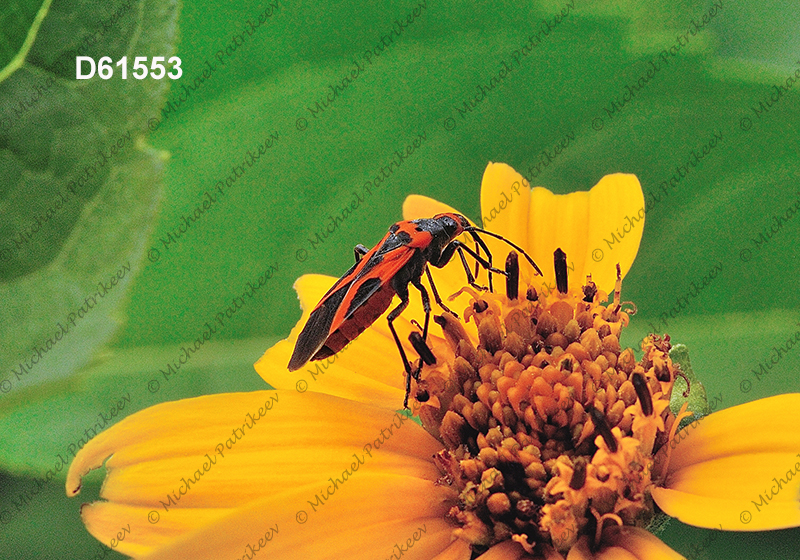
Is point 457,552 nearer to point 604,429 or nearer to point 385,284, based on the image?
point 604,429

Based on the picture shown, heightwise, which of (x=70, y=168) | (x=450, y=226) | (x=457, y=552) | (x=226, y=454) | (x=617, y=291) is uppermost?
(x=70, y=168)

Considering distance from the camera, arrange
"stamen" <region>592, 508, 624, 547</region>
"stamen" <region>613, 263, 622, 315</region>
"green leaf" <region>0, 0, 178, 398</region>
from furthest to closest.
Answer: "stamen" <region>613, 263, 622, 315</region>
"stamen" <region>592, 508, 624, 547</region>
"green leaf" <region>0, 0, 178, 398</region>

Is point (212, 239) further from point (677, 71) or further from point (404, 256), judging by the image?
point (677, 71)

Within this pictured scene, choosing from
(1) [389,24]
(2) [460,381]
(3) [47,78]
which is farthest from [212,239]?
(3) [47,78]

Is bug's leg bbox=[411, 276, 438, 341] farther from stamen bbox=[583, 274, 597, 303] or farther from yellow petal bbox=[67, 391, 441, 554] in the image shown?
stamen bbox=[583, 274, 597, 303]

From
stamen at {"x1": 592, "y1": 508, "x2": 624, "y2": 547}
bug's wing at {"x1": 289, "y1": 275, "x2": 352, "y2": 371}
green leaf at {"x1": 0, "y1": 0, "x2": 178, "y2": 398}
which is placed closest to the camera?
green leaf at {"x1": 0, "y1": 0, "x2": 178, "y2": 398}

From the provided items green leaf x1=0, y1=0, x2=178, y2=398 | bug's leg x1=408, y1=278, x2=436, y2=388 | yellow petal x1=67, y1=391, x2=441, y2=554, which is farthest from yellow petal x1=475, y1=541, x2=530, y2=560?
green leaf x1=0, y1=0, x2=178, y2=398

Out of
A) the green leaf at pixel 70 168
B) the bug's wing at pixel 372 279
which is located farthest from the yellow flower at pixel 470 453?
→ the green leaf at pixel 70 168

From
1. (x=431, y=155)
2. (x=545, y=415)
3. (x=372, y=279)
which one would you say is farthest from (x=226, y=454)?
(x=431, y=155)

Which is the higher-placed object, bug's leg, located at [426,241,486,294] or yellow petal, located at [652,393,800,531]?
bug's leg, located at [426,241,486,294]
